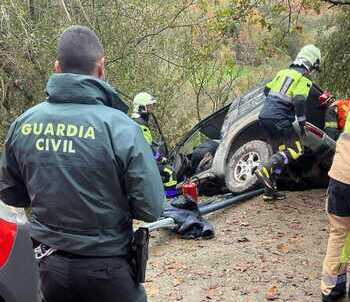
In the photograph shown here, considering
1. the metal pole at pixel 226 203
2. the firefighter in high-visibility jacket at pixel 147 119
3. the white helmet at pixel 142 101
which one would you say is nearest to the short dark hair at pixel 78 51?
the metal pole at pixel 226 203

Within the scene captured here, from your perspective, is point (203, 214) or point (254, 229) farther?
point (203, 214)

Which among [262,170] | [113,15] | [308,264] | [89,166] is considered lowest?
[308,264]

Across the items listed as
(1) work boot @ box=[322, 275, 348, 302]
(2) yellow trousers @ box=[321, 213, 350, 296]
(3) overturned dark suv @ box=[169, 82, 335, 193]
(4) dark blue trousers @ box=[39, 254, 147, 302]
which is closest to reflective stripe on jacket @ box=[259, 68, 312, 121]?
(3) overturned dark suv @ box=[169, 82, 335, 193]

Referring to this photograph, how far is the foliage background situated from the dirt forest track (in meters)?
2.83

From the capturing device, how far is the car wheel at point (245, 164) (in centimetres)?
786

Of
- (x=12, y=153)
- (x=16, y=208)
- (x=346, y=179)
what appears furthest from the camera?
(x=346, y=179)

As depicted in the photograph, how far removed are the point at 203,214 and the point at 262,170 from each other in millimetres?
924

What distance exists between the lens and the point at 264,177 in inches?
287

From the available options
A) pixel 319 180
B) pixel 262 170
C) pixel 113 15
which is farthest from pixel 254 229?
pixel 113 15

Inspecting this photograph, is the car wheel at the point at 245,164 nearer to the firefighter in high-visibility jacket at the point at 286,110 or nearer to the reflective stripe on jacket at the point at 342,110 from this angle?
the firefighter in high-visibility jacket at the point at 286,110

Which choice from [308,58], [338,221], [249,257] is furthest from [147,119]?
[338,221]

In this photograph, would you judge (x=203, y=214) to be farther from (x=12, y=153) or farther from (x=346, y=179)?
(x=12, y=153)

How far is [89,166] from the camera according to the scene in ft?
8.60

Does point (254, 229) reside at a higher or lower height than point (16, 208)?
lower
